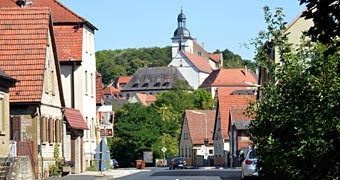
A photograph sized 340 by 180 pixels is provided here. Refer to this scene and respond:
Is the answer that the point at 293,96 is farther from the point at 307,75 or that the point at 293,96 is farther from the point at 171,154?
the point at 171,154

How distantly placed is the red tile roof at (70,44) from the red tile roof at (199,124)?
189ft

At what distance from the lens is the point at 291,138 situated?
18.7 metres

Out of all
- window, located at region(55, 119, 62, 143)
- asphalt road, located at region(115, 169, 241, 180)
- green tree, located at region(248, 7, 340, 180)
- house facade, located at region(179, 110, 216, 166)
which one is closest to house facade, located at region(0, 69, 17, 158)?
asphalt road, located at region(115, 169, 241, 180)

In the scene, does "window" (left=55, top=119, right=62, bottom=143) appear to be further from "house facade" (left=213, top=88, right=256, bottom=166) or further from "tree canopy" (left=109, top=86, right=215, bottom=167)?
"tree canopy" (left=109, top=86, right=215, bottom=167)

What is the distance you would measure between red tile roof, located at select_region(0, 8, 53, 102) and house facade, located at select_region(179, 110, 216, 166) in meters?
66.9

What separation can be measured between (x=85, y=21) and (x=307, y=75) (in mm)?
40483

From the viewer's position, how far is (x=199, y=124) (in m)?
117

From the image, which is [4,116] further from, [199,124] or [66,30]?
[199,124]

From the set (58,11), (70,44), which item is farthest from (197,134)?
(70,44)

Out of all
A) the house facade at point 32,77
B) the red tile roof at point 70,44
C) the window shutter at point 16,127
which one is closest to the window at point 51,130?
the house facade at point 32,77

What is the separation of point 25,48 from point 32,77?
1.82 m

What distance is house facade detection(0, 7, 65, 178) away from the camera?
136 ft

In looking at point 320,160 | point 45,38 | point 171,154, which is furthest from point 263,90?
point 171,154

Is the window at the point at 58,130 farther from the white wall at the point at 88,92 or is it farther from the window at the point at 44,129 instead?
the white wall at the point at 88,92
